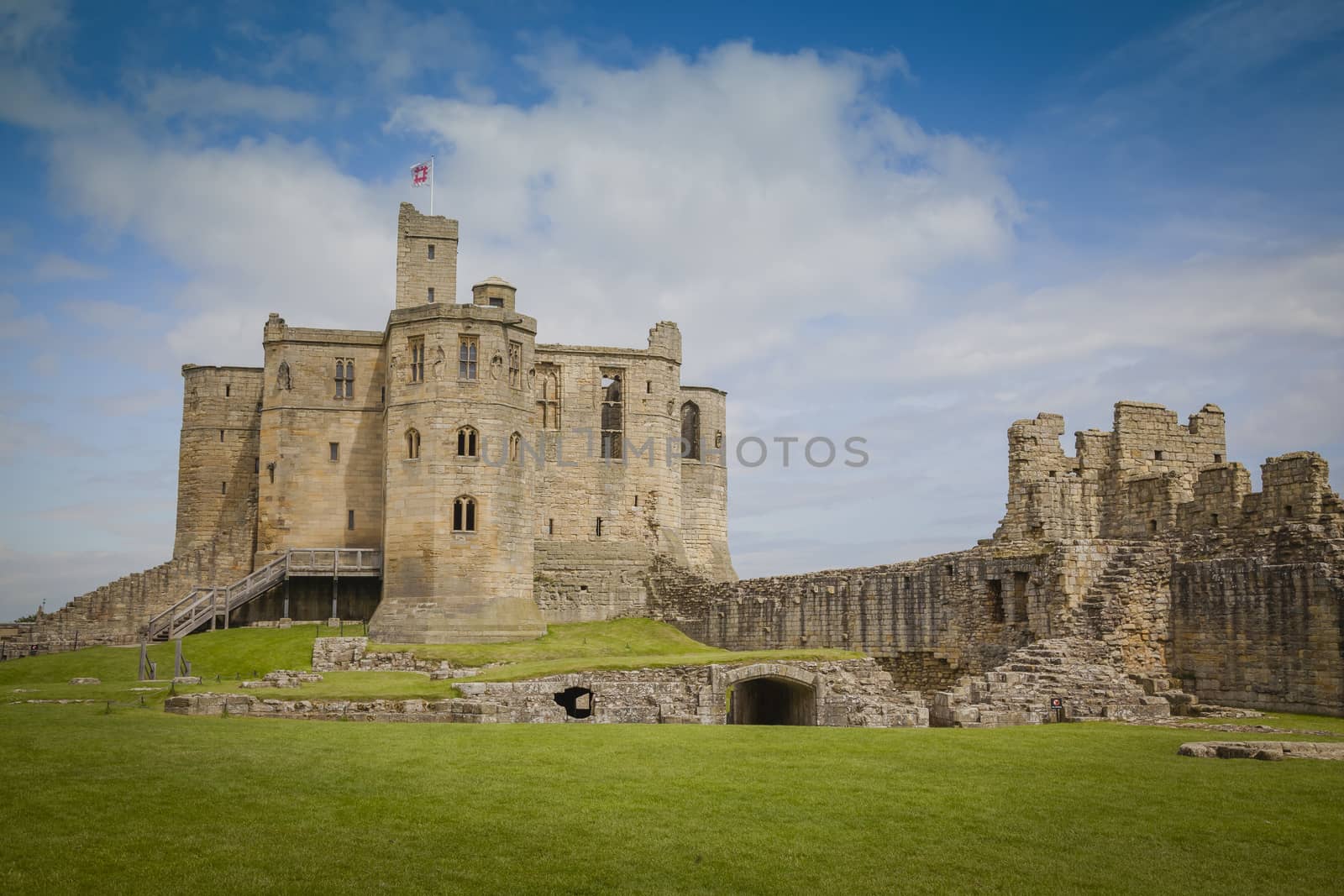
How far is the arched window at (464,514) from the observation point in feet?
131

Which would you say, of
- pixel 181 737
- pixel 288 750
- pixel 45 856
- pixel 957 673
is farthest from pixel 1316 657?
pixel 45 856

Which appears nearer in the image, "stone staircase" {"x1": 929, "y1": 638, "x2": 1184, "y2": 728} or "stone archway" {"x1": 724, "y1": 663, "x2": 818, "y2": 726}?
"stone staircase" {"x1": 929, "y1": 638, "x2": 1184, "y2": 728}

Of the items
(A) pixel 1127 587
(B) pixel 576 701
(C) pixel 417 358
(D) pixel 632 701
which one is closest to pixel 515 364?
(C) pixel 417 358

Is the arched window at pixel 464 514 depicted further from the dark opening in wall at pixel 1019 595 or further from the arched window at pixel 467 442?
the dark opening in wall at pixel 1019 595

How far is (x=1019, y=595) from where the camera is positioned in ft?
102

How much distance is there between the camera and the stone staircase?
23.8 metres

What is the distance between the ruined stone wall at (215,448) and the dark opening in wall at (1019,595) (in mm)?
31947

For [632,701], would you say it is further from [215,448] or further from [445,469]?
[215,448]

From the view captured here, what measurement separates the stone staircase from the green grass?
387cm

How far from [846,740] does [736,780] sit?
466 centimetres

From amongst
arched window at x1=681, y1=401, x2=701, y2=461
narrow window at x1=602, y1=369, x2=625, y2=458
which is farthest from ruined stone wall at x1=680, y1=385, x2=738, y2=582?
narrow window at x1=602, y1=369, x2=625, y2=458

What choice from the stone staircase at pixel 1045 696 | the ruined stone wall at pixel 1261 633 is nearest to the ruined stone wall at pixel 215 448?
the stone staircase at pixel 1045 696

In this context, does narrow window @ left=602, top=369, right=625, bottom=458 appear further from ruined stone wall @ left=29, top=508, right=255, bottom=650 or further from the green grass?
the green grass

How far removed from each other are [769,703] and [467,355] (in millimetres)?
15829
